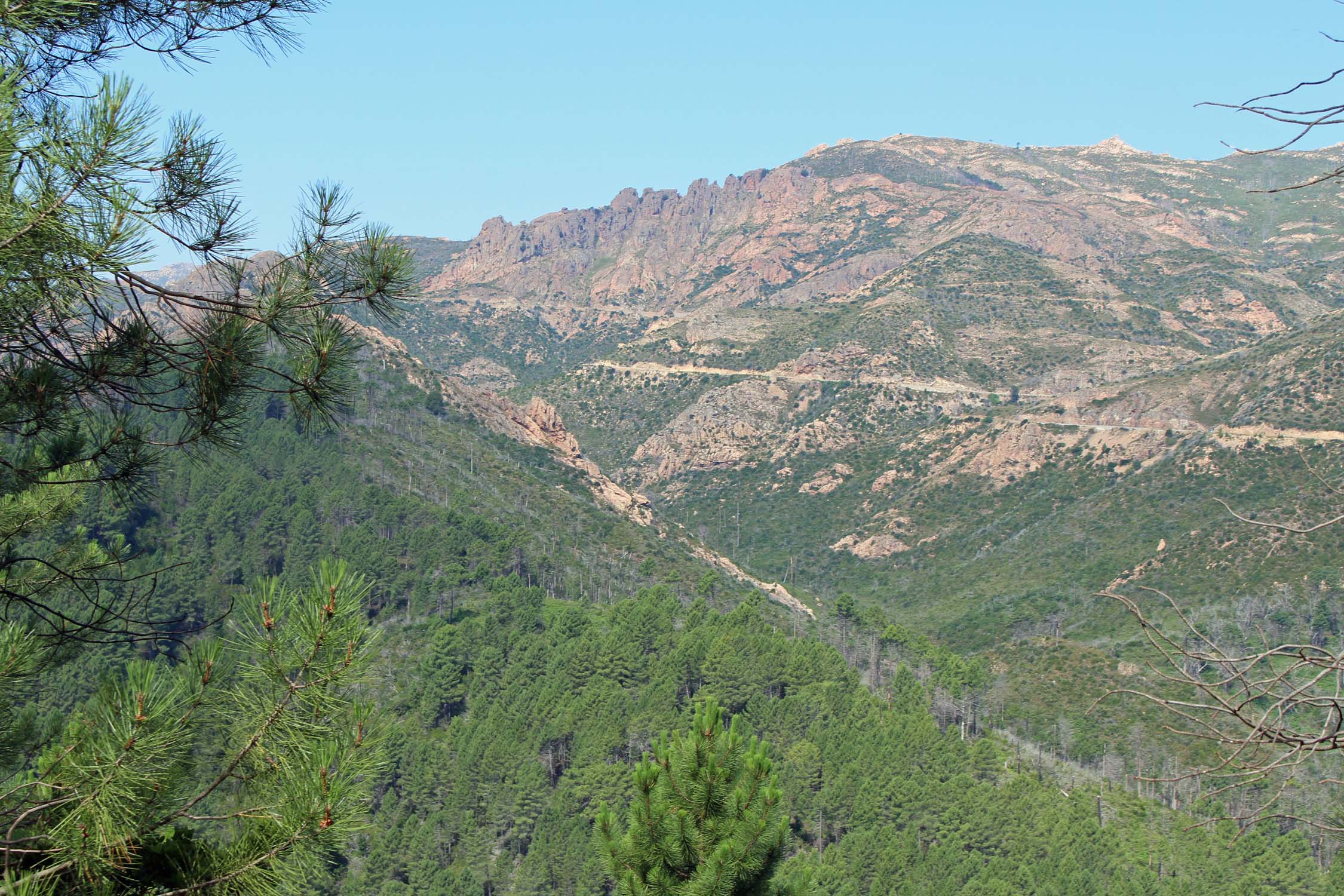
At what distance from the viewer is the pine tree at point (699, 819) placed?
1109cm

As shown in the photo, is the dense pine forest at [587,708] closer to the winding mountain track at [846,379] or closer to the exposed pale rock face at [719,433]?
the exposed pale rock face at [719,433]

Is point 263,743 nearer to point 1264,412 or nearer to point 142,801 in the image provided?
point 142,801

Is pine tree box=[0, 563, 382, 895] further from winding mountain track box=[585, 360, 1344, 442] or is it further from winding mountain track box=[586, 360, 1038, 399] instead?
winding mountain track box=[586, 360, 1038, 399]

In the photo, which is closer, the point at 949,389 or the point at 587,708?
the point at 587,708

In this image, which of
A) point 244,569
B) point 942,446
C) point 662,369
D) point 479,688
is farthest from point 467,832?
point 662,369

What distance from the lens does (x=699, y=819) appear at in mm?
11375

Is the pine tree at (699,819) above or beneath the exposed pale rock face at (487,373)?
beneath

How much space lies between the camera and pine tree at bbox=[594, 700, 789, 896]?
436 inches

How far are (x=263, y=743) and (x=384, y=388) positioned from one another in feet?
252

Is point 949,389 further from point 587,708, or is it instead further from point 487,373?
point 487,373

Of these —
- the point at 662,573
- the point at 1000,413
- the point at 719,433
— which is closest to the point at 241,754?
the point at 662,573

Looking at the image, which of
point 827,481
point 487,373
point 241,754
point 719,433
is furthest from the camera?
point 487,373

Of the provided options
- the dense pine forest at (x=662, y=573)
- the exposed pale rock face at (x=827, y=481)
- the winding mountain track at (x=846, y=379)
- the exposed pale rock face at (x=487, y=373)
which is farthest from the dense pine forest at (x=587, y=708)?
the exposed pale rock face at (x=487, y=373)

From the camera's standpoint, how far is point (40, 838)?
4.23m
